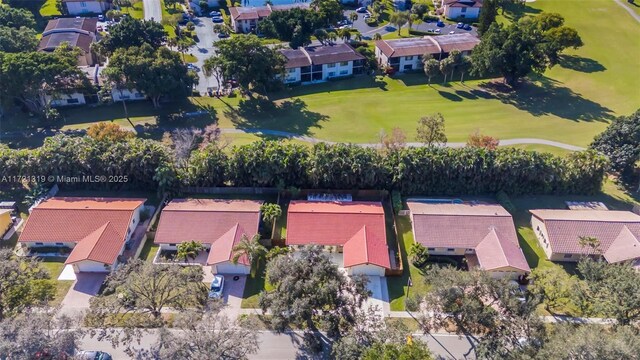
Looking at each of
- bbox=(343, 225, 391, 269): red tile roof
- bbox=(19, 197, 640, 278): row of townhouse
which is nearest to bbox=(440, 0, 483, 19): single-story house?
bbox=(19, 197, 640, 278): row of townhouse

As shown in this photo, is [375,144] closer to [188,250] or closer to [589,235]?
[589,235]

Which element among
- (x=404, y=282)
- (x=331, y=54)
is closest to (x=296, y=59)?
(x=331, y=54)

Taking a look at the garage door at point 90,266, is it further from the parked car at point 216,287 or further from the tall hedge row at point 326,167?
the tall hedge row at point 326,167

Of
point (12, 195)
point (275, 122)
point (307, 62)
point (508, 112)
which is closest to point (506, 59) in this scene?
point (508, 112)

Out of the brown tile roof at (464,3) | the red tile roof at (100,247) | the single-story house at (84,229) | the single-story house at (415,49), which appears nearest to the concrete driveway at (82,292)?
the single-story house at (84,229)

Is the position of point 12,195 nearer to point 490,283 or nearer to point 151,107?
point 151,107

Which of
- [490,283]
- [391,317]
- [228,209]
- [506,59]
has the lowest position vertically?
[391,317]
